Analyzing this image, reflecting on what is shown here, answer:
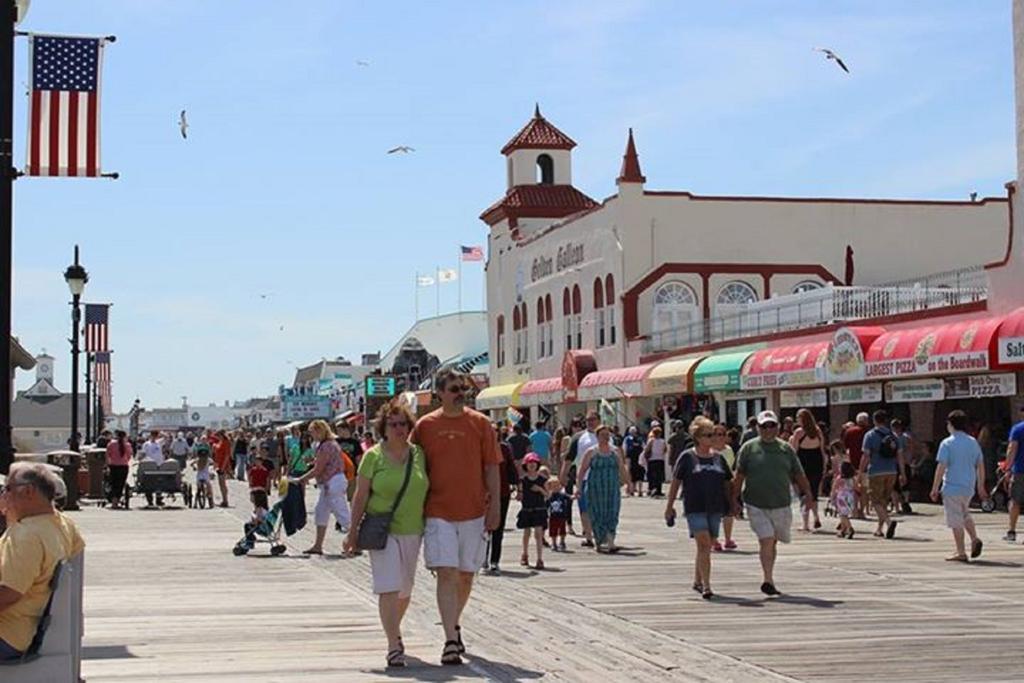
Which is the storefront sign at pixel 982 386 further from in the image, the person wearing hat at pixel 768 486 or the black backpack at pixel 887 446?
the person wearing hat at pixel 768 486

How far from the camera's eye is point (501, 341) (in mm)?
71062

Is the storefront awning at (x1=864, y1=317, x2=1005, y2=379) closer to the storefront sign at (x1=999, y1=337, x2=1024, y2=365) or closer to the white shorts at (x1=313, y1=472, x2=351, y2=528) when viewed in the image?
the storefront sign at (x1=999, y1=337, x2=1024, y2=365)

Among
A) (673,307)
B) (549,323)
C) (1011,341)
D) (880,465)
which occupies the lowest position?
(880,465)

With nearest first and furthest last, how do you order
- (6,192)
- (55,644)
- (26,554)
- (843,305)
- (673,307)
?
(26,554)
(55,644)
(6,192)
(843,305)
(673,307)

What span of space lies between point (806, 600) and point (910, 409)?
1887cm

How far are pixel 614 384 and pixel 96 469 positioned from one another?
18.6 m

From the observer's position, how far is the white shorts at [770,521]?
1512 centimetres

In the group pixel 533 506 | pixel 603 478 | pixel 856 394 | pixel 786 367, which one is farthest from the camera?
pixel 786 367

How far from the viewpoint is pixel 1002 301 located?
29188 millimetres

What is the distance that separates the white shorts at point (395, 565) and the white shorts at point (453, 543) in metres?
0.12

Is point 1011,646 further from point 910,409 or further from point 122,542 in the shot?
point 910,409

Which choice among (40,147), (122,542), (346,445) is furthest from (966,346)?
(40,147)

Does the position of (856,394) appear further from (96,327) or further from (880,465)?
(96,327)

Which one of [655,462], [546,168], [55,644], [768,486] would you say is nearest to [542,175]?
[546,168]
